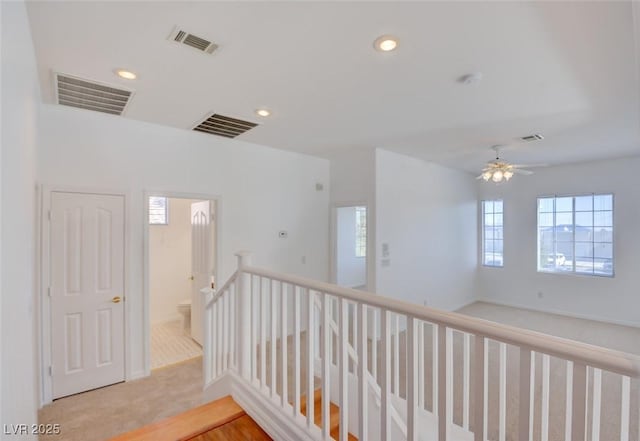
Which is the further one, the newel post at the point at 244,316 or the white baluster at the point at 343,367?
the newel post at the point at 244,316

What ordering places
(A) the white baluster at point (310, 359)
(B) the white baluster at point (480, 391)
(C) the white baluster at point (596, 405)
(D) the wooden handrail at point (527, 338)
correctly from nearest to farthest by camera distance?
(D) the wooden handrail at point (527, 338) < (C) the white baluster at point (596, 405) < (B) the white baluster at point (480, 391) < (A) the white baluster at point (310, 359)

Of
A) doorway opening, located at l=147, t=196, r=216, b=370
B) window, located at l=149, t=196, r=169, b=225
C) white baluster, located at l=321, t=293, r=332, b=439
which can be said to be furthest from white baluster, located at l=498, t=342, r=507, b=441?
window, located at l=149, t=196, r=169, b=225

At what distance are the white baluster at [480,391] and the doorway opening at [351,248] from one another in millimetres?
6203

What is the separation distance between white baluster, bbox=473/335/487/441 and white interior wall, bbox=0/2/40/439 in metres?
1.75

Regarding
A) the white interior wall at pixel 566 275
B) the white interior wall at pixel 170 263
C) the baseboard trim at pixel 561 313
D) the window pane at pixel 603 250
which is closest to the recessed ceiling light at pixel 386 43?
the white interior wall at pixel 170 263

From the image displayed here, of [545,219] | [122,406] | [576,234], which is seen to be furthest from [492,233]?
[122,406]

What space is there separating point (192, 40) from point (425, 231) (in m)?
4.52

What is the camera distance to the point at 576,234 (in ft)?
19.2

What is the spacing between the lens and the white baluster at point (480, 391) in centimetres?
104

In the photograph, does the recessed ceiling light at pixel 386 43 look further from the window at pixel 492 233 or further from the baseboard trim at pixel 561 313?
the baseboard trim at pixel 561 313

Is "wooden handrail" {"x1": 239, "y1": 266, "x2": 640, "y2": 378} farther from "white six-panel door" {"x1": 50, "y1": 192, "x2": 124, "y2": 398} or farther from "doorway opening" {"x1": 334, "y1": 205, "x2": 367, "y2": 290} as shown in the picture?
"doorway opening" {"x1": 334, "y1": 205, "x2": 367, "y2": 290}

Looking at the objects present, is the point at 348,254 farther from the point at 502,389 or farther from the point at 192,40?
the point at 502,389

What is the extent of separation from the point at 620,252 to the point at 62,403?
26.4 ft

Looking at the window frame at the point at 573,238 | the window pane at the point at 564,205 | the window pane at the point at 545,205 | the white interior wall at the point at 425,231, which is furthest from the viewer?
the window pane at the point at 545,205
